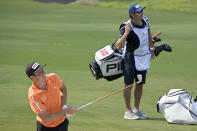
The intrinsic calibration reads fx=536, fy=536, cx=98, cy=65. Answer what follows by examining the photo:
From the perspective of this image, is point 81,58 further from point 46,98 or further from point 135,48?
point 46,98

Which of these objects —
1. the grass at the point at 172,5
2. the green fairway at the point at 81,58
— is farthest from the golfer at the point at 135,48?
the grass at the point at 172,5

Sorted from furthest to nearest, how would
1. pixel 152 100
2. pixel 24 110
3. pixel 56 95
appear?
pixel 152 100
pixel 24 110
pixel 56 95

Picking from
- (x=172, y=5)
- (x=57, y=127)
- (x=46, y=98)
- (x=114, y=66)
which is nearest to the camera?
(x=46, y=98)

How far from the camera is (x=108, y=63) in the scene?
967cm

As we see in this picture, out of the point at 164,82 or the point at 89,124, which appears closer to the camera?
the point at 89,124

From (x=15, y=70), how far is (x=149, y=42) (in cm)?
531

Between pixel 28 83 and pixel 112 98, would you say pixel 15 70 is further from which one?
pixel 112 98

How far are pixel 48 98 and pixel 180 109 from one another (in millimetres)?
3236

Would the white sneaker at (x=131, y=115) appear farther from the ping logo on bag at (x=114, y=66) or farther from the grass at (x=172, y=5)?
the grass at (x=172, y=5)

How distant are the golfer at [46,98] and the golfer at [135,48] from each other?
8.50 feet

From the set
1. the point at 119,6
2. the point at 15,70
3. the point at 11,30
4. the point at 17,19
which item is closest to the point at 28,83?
the point at 15,70

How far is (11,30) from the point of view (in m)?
21.8

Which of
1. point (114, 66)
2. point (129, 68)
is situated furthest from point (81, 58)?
point (129, 68)

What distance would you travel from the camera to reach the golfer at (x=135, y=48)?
9.37 m
